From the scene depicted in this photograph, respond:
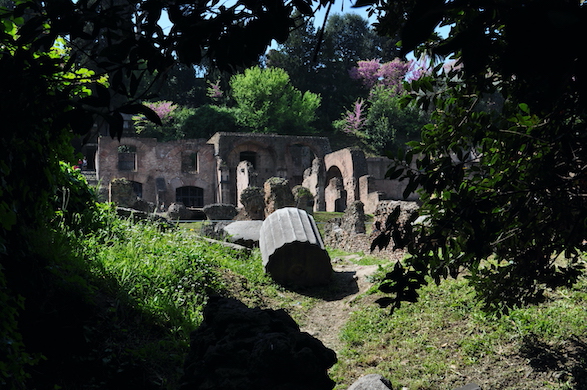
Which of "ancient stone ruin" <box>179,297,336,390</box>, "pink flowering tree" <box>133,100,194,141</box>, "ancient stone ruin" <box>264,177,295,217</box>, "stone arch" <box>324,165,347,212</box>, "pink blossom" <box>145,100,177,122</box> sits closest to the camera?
"ancient stone ruin" <box>179,297,336,390</box>

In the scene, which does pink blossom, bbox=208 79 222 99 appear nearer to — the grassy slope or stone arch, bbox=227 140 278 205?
stone arch, bbox=227 140 278 205

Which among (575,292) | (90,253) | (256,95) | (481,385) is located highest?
(256,95)

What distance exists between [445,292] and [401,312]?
28.4 inches

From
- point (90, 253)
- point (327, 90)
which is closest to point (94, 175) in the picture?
point (327, 90)

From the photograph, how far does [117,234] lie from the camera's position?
7082mm

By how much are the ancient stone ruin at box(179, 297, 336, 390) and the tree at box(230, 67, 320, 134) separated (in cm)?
3502

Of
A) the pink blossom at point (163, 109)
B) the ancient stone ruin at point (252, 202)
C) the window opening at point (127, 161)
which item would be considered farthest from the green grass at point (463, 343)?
the pink blossom at point (163, 109)

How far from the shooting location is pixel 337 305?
782cm

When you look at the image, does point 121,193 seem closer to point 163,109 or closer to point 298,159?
point 298,159

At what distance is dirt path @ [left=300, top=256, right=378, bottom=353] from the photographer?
6500mm

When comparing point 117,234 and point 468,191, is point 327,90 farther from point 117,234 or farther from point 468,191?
point 468,191

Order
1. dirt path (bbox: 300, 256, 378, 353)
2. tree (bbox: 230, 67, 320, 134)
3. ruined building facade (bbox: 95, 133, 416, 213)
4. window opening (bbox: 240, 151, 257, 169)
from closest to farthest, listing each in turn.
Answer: dirt path (bbox: 300, 256, 378, 353)
ruined building facade (bbox: 95, 133, 416, 213)
window opening (bbox: 240, 151, 257, 169)
tree (bbox: 230, 67, 320, 134)

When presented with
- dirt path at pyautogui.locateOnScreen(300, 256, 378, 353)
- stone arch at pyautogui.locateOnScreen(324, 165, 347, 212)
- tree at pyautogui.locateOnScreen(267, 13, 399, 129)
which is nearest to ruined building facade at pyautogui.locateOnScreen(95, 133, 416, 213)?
stone arch at pyautogui.locateOnScreen(324, 165, 347, 212)

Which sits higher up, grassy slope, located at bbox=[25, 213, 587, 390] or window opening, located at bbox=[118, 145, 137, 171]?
window opening, located at bbox=[118, 145, 137, 171]
